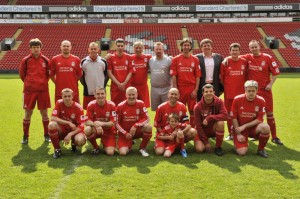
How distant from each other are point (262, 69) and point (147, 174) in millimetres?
2978

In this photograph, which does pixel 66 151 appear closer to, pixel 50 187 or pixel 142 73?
pixel 50 187

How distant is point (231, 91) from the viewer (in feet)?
20.0

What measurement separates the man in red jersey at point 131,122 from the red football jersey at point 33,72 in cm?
153

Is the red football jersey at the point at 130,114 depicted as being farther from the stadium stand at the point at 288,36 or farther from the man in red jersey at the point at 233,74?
the stadium stand at the point at 288,36

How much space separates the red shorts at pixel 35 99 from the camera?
235 inches

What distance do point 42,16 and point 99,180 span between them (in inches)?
1226

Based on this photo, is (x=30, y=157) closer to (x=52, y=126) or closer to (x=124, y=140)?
(x=52, y=126)

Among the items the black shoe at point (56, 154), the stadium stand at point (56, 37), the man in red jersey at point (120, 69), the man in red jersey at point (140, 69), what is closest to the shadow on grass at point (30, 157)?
the black shoe at point (56, 154)

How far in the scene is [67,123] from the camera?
17.1 feet

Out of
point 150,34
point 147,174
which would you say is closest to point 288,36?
point 150,34

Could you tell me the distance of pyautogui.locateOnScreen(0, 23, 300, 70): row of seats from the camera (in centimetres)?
2911

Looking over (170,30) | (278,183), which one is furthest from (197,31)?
(278,183)

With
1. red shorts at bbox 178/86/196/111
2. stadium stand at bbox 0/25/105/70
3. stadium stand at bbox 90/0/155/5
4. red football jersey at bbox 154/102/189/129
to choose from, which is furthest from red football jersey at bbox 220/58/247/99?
stadium stand at bbox 90/0/155/5

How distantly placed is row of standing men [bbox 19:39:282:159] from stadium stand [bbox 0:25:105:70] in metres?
21.9
